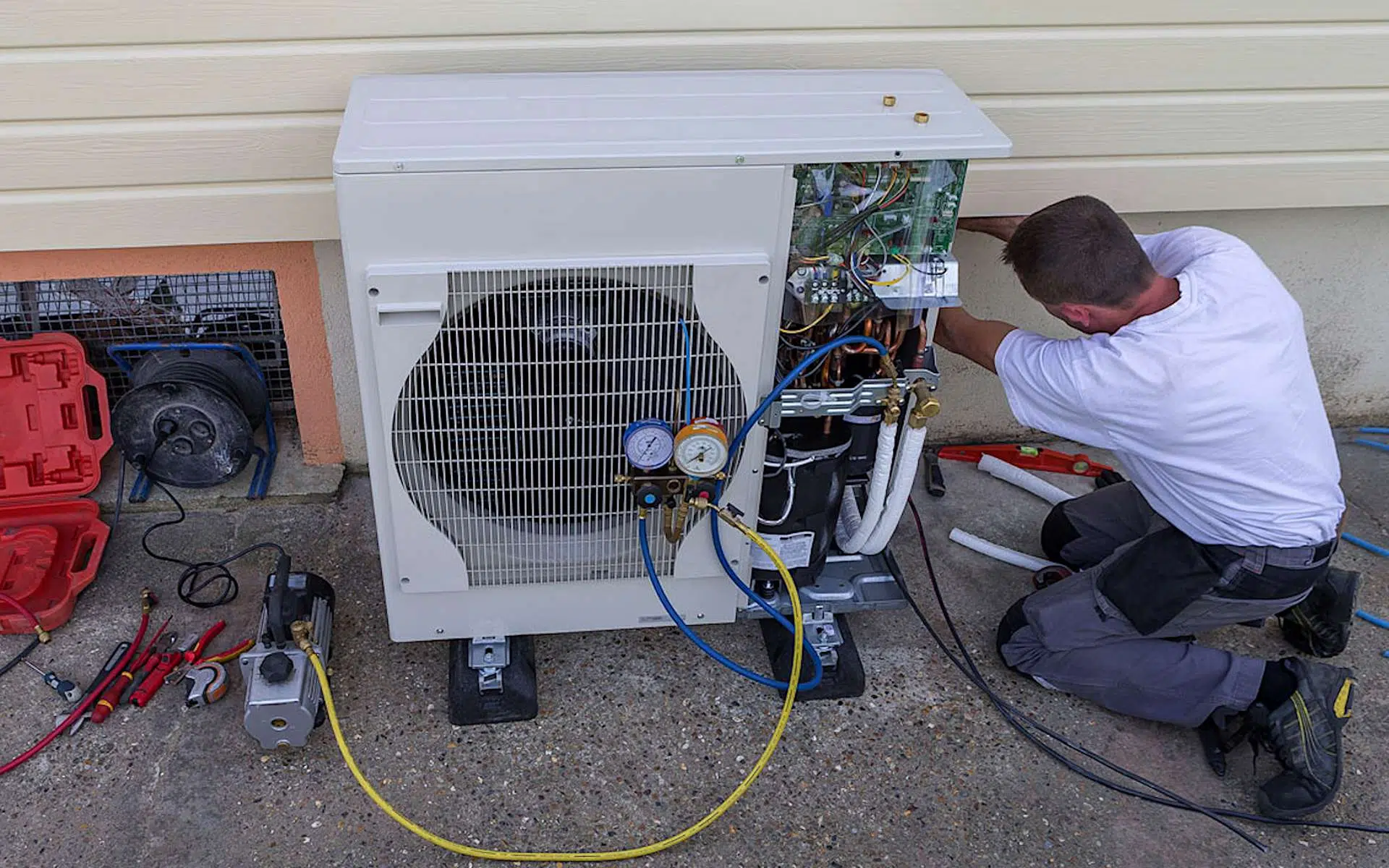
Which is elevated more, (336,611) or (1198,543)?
(1198,543)

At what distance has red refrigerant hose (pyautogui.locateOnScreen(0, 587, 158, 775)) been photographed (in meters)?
1.97

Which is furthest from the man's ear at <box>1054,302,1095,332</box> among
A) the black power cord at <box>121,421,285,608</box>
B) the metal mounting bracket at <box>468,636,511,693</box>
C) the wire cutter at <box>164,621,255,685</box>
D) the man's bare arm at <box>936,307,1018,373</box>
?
the black power cord at <box>121,421,285,608</box>

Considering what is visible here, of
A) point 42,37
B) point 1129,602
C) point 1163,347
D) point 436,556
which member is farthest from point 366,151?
point 1129,602

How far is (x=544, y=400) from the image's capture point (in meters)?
1.75

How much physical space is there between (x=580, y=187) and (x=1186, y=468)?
4.21ft

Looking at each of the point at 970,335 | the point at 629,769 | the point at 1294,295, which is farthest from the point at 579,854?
the point at 1294,295

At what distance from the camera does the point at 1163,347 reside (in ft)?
5.89

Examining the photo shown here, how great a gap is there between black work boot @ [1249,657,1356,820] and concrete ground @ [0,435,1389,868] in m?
0.08

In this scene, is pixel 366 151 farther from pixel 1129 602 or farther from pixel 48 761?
pixel 1129 602

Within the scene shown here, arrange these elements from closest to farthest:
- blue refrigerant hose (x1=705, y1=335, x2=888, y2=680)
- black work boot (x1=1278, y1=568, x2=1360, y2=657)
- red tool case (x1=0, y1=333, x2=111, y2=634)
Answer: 1. blue refrigerant hose (x1=705, y1=335, x2=888, y2=680)
2. black work boot (x1=1278, y1=568, x2=1360, y2=657)
3. red tool case (x1=0, y1=333, x2=111, y2=634)

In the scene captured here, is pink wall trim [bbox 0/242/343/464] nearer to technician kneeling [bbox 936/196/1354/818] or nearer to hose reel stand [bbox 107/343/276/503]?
hose reel stand [bbox 107/343/276/503]

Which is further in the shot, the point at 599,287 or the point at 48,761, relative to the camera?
the point at 48,761

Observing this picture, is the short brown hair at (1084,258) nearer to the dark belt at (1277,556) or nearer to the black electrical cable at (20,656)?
the dark belt at (1277,556)

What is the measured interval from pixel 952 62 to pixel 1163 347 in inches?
33.0
